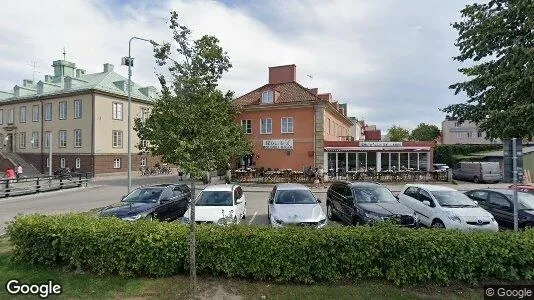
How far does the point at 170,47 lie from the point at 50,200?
58.5 feet

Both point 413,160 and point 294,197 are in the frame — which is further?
point 413,160

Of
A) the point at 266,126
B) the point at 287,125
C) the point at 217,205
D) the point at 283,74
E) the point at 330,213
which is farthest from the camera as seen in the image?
the point at 283,74

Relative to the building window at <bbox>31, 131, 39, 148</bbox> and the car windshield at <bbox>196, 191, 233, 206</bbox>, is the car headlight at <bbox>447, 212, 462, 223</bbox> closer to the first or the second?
the car windshield at <bbox>196, 191, 233, 206</bbox>

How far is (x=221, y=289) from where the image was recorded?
574 cm

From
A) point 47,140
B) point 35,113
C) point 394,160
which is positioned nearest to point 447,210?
point 394,160

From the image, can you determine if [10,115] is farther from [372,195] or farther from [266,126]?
[372,195]

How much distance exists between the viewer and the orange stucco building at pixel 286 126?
29.0 m

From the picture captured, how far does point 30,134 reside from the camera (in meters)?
40.8

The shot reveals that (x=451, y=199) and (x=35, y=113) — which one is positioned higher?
(x=35, y=113)

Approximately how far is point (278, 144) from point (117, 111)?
814 inches

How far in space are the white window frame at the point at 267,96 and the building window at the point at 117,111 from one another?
18.4 meters

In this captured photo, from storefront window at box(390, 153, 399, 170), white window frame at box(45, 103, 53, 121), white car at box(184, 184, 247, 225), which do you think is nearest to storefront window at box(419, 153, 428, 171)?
storefront window at box(390, 153, 399, 170)

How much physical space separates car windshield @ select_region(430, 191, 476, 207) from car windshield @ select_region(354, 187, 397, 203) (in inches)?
56.1

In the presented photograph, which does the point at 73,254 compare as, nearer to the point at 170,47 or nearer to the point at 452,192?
the point at 170,47
